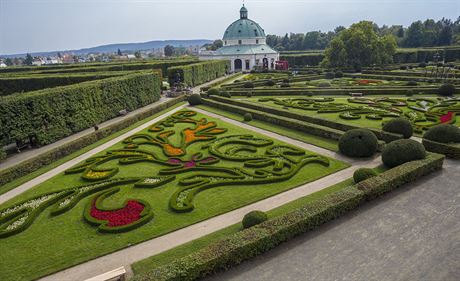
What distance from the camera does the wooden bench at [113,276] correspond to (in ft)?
33.9

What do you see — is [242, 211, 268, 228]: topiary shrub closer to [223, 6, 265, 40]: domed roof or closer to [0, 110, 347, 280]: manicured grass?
[0, 110, 347, 280]: manicured grass

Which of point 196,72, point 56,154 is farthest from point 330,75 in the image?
point 56,154

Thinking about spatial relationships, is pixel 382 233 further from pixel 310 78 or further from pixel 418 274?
pixel 310 78

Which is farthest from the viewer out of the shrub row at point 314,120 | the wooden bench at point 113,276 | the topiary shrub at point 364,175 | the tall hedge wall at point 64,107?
the tall hedge wall at point 64,107

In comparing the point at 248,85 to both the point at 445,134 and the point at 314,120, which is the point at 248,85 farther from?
the point at 445,134

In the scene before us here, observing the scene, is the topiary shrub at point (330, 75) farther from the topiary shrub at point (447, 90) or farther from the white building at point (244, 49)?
the white building at point (244, 49)

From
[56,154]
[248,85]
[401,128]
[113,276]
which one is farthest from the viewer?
[248,85]

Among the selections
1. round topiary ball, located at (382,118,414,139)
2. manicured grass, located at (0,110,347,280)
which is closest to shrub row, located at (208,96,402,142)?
round topiary ball, located at (382,118,414,139)

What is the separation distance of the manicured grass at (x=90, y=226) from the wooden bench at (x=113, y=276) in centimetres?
192

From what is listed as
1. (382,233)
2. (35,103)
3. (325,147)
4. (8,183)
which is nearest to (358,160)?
(325,147)

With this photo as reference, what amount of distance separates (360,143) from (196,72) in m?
47.0

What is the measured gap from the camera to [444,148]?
64.9ft

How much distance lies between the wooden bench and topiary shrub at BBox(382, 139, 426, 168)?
1533 cm

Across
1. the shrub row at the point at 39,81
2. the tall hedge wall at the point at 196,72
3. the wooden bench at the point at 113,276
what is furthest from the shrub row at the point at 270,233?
the tall hedge wall at the point at 196,72
